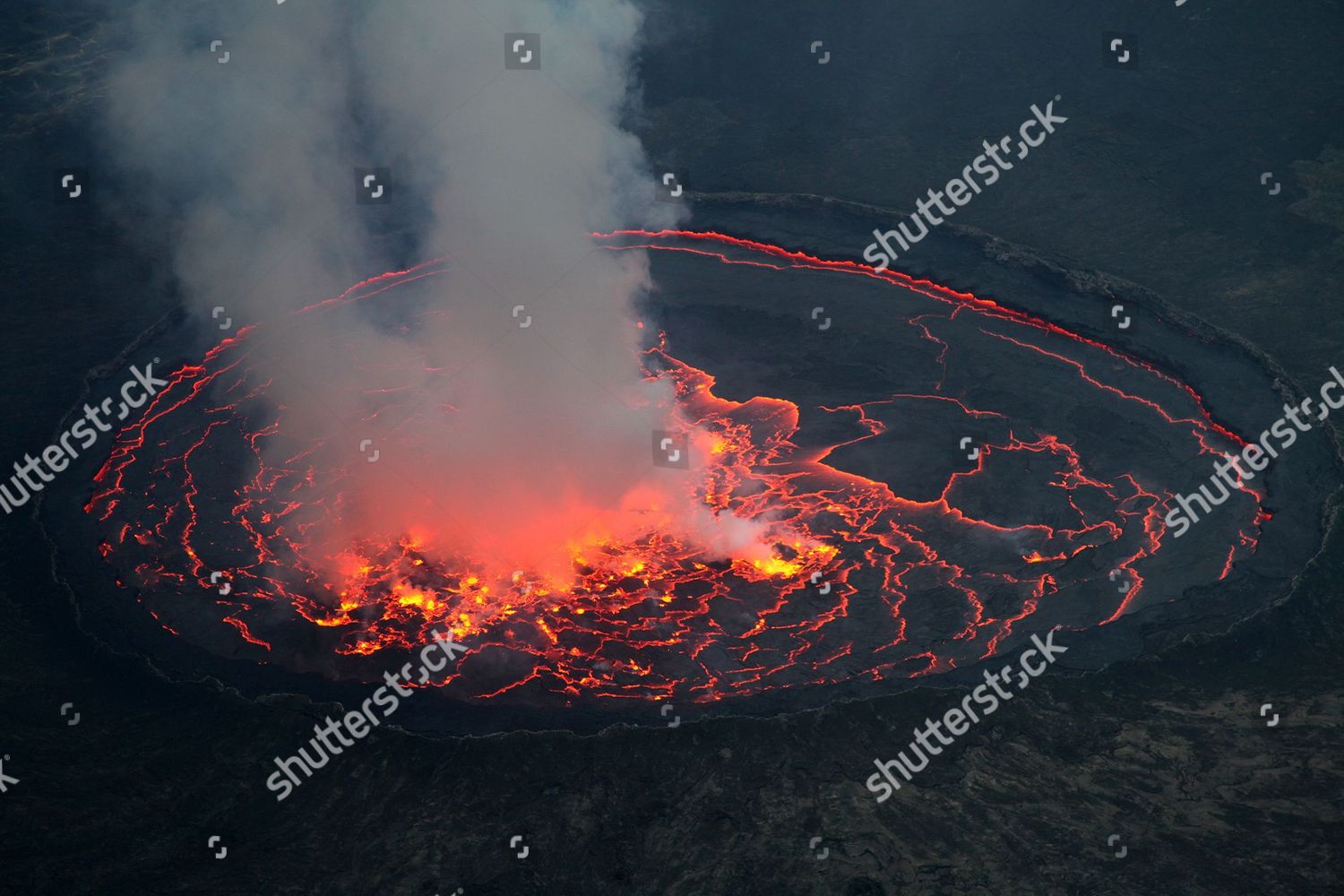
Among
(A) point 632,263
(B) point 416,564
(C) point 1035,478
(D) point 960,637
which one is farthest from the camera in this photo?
(A) point 632,263

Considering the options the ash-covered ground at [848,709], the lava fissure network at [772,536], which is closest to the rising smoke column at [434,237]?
the lava fissure network at [772,536]

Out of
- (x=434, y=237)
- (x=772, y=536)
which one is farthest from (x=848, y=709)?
(x=434, y=237)

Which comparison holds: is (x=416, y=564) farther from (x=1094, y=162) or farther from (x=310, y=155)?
(x=1094, y=162)

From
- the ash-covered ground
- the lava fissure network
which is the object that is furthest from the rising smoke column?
the ash-covered ground

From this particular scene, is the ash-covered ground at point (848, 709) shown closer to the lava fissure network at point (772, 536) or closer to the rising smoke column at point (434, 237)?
the lava fissure network at point (772, 536)

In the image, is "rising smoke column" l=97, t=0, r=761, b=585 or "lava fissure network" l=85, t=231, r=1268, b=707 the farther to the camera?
"rising smoke column" l=97, t=0, r=761, b=585

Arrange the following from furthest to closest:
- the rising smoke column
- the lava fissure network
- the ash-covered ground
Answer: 1. the rising smoke column
2. the lava fissure network
3. the ash-covered ground

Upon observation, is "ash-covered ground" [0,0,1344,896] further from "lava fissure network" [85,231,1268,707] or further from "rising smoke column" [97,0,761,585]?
"rising smoke column" [97,0,761,585]

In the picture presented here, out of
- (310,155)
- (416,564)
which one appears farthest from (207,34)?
(416,564)
